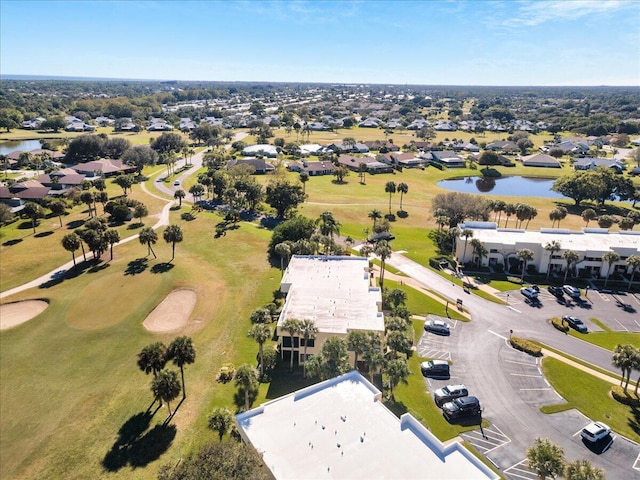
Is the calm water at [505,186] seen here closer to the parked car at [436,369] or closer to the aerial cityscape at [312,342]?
the aerial cityscape at [312,342]

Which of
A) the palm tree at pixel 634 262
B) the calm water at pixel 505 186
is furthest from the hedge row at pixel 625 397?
the calm water at pixel 505 186

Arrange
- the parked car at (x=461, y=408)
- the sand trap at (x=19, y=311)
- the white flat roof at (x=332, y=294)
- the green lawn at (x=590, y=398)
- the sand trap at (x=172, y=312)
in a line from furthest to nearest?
the sand trap at (x=19, y=311)
the sand trap at (x=172, y=312)
the white flat roof at (x=332, y=294)
the parked car at (x=461, y=408)
the green lawn at (x=590, y=398)

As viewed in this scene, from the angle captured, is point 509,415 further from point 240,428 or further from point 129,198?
point 129,198

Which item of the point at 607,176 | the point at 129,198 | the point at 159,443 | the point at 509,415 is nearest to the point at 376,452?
the point at 509,415

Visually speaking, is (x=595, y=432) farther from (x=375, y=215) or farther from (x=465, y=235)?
(x=375, y=215)

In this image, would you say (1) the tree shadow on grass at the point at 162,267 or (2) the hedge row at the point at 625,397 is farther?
(1) the tree shadow on grass at the point at 162,267

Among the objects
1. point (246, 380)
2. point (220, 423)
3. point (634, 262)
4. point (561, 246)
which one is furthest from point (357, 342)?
point (634, 262)

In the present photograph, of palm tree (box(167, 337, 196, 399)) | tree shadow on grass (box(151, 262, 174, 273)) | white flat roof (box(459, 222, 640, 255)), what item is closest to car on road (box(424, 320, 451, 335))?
white flat roof (box(459, 222, 640, 255))
